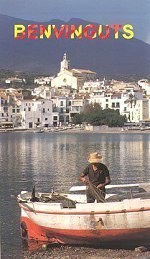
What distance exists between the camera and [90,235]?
4.96 meters

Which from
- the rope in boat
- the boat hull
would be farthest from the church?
the rope in boat

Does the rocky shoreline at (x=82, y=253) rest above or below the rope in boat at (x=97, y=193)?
below

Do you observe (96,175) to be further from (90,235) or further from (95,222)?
(90,235)

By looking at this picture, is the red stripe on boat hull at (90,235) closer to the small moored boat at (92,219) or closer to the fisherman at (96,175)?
the small moored boat at (92,219)

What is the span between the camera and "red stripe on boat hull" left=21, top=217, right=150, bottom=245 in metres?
4.87

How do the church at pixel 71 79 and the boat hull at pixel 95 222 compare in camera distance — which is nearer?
the boat hull at pixel 95 222

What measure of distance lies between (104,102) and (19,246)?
4850 cm

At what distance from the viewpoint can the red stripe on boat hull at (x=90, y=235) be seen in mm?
4867

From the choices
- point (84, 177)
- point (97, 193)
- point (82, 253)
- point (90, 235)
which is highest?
point (84, 177)

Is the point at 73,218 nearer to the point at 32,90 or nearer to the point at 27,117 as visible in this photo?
the point at 27,117

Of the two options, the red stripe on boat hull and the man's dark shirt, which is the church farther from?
the man's dark shirt

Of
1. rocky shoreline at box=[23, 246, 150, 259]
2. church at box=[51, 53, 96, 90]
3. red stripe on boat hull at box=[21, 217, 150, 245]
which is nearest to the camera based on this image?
rocky shoreline at box=[23, 246, 150, 259]

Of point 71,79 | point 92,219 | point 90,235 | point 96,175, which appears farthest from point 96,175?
point 71,79

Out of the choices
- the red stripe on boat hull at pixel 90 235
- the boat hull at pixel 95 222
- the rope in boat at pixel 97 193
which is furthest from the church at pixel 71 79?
the rope in boat at pixel 97 193
